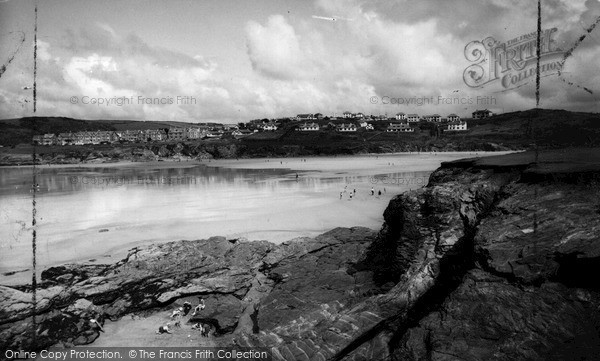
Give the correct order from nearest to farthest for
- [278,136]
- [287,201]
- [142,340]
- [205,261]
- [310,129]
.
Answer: [142,340] → [205,261] → [287,201] → [278,136] → [310,129]

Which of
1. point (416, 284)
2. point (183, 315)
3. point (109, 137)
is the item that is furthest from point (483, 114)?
point (183, 315)

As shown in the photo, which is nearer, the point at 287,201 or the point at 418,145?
the point at 287,201

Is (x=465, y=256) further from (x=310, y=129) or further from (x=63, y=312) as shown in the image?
(x=310, y=129)

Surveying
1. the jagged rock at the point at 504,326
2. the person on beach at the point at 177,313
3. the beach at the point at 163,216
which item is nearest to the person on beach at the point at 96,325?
the person on beach at the point at 177,313

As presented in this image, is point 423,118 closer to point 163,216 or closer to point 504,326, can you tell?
point 163,216

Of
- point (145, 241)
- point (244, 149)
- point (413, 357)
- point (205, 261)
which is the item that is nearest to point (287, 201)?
point (145, 241)

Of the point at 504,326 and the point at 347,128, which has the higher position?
the point at 347,128

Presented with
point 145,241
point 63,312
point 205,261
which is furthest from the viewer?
point 145,241

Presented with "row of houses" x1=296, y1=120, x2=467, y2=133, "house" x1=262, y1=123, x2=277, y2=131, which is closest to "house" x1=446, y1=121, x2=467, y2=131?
"row of houses" x1=296, y1=120, x2=467, y2=133
